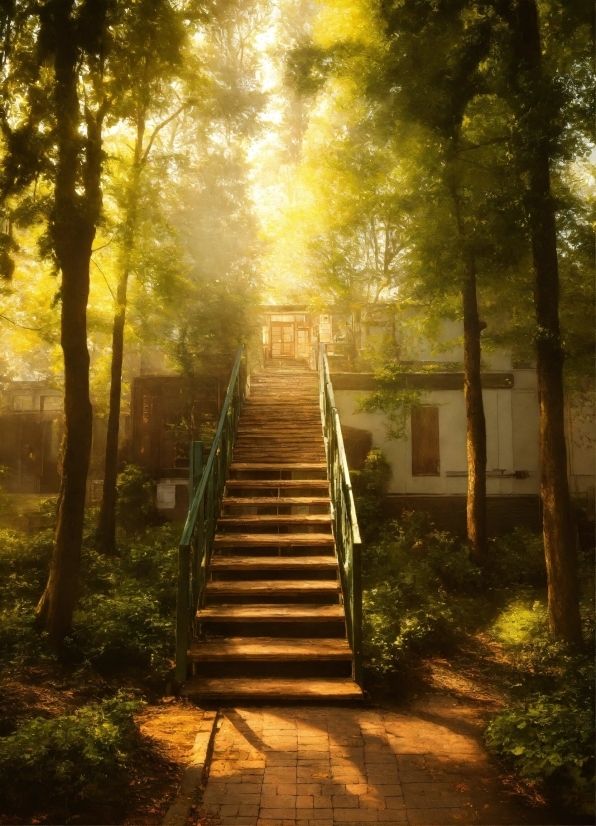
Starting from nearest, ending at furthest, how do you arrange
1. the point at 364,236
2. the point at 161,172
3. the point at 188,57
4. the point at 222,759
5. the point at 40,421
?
1. the point at 222,759
2. the point at 188,57
3. the point at 161,172
4. the point at 364,236
5. the point at 40,421

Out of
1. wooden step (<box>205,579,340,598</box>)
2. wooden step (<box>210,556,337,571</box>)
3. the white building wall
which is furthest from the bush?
the white building wall

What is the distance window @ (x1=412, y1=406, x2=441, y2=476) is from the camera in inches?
634

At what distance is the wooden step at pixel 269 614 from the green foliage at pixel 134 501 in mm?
9454

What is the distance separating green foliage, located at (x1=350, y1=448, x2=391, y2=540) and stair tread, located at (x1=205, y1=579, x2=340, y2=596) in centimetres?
655

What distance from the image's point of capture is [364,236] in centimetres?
1741

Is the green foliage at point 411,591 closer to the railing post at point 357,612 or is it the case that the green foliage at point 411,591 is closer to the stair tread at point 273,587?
the railing post at point 357,612

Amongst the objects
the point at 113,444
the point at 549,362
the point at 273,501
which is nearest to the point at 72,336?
the point at 273,501

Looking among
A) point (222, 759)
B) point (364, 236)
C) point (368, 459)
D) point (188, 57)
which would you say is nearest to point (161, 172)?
point (188, 57)

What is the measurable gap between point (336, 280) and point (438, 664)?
10545mm

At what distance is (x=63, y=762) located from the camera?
13.9 feet

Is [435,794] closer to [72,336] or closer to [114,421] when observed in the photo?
[72,336]

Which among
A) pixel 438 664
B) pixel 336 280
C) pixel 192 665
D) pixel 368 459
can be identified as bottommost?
pixel 438 664

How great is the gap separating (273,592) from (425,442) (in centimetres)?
986

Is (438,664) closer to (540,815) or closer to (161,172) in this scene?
(540,815)
